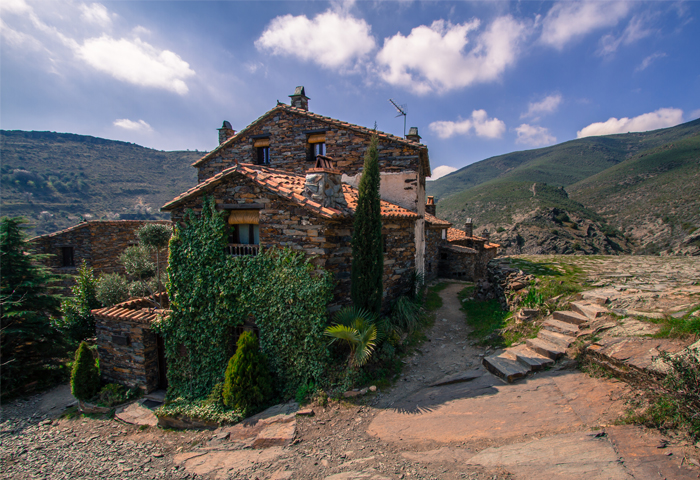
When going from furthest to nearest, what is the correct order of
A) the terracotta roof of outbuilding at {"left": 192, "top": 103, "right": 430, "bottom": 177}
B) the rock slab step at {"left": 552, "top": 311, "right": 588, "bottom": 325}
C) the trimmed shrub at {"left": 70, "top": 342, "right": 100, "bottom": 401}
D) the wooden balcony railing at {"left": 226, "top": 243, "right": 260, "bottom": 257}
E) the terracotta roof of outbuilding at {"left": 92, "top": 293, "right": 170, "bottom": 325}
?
the terracotta roof of outbuilding at {"left": 192, "top": 103, "right": 430, "bottom": 177}, the trimmed shrub at {"left": 70, "top": 342, "right": 100, "bottom": 401}, the terracotta roof of outbuilding at {"left": 92, "top": 293, "right": 170, "bottom": 325}, the wooden balcony railing at {"left": 226, "top": 243, "right": 260, "bottom": 257}, the rock slab step at {"left": 552, "top": 311, "right": 588, "bottom": 325}

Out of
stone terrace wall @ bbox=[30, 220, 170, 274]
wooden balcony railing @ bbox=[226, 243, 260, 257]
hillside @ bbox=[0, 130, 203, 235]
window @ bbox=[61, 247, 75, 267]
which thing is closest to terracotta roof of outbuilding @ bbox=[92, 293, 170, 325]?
wooden balcony railing @ bbox=[226, 243, 260, 257]

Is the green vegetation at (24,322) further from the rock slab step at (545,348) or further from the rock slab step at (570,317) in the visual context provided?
the rock slab step at (570,317)

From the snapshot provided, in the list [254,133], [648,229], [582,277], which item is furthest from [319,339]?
[648,229]

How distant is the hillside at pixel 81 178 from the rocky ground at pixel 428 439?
39.9 m

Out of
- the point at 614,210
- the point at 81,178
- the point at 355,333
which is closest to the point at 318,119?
the point at 355,333

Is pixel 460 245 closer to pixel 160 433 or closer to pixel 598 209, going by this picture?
pixel 160 433

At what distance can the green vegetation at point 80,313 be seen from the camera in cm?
1253

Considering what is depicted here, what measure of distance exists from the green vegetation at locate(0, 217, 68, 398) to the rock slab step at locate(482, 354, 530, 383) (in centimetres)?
1515

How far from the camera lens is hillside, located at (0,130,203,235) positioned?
4028cm

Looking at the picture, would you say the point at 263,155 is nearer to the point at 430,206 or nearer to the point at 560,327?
the point at 430,206

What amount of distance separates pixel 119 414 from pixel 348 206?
880 centimetres

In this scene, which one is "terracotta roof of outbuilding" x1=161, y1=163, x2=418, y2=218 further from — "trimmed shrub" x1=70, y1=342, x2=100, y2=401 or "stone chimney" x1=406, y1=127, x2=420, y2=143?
"stone chimney" x1=406, y1=127, x2=420, y2=143

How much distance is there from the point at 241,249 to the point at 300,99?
29.6 ft

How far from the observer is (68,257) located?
17.9m
